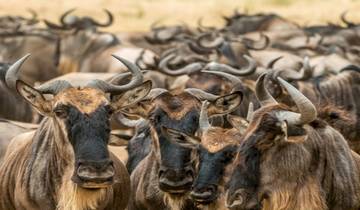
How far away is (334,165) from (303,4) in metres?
38.2

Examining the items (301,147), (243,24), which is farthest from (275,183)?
(243,24)

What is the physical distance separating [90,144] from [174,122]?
4.44 feet

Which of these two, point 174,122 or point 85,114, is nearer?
point 85,114

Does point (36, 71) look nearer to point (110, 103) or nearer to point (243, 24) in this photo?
point (243, 24)

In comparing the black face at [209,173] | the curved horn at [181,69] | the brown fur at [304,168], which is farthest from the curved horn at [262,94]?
the curved horn at [181,69]

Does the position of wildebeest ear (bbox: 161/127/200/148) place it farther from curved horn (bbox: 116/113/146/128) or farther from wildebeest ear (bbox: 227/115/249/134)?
curved horn (bbox: 116/113/146/128)

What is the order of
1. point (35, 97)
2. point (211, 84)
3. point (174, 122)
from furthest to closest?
point (211, 84) < point (174, 122) < point (35, 97)

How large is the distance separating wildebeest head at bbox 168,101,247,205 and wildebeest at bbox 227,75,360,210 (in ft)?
2.42

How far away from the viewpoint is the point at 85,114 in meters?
7.49

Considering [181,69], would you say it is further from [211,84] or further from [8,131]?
[8,131]

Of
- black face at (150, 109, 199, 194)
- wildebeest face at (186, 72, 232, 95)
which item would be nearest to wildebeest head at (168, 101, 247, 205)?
black face at (150, 109, 199, 194)

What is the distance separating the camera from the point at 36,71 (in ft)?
68.5

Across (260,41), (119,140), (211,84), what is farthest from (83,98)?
(260,41)

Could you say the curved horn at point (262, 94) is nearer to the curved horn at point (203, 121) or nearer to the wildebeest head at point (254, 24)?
the curved horn at point (203, 121)
